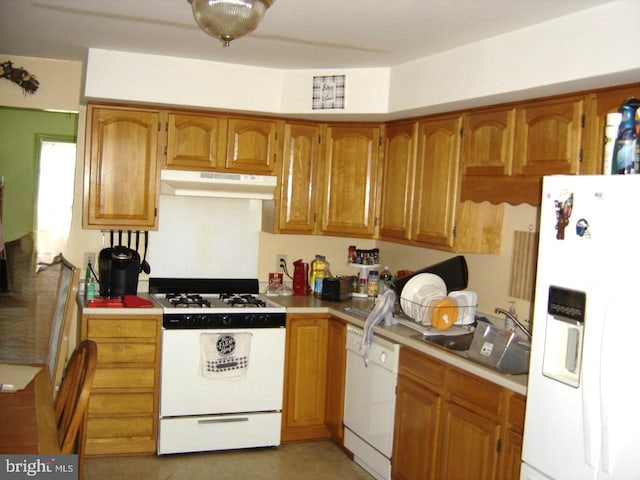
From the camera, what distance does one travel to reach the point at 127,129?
414cm

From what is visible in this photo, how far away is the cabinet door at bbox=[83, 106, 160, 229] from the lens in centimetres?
410

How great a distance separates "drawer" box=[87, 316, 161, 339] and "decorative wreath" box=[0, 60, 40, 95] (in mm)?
1662

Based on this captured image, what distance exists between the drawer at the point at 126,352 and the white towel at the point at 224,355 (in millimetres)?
307

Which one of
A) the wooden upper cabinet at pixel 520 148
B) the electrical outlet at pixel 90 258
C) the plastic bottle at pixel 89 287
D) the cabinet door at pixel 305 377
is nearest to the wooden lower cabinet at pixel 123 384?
the plastic bottle at pixel 89 287

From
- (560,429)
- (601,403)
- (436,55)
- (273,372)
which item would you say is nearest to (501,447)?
(560,429)

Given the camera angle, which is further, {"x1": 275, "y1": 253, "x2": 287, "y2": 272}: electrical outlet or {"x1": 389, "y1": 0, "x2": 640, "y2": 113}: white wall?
{"x1": 275, "y1": 253, "x2": 287, "y2": 272}: electrical outlet

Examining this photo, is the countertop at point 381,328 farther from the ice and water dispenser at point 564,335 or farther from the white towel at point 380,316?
the ice and water dispenser at point 564,335

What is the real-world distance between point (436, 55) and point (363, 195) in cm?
118

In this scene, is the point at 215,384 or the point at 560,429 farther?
the point at 215,384

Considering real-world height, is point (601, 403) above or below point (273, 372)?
above

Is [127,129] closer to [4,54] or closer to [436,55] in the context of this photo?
[4,54]

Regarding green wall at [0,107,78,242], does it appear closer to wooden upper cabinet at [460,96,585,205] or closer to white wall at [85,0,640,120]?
white wall at [85,0,640,120]

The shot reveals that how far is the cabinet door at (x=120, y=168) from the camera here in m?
4.10

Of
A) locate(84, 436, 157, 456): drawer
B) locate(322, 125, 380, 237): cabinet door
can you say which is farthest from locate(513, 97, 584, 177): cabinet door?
locate(84, 436, 157, 456): drawer
